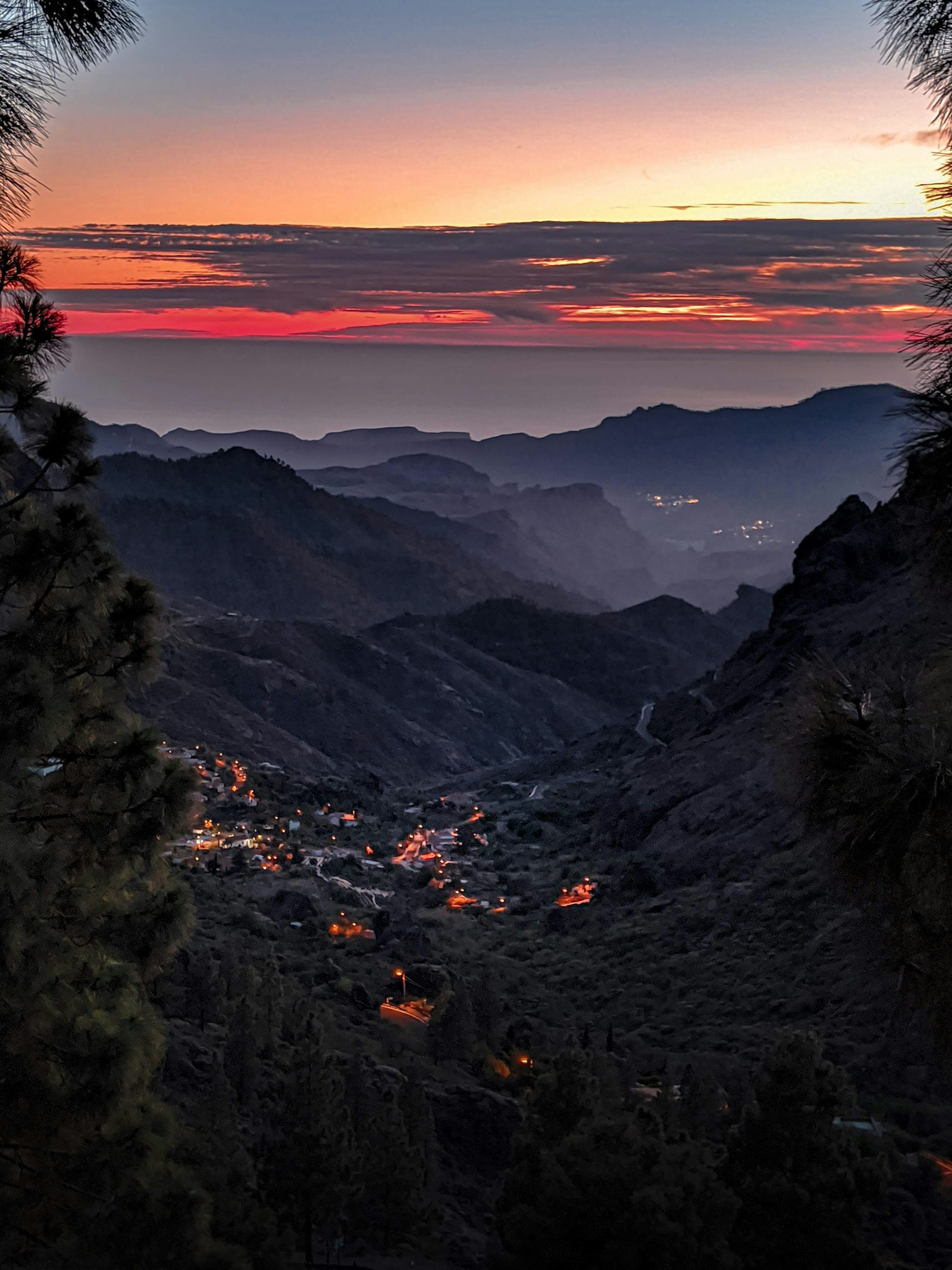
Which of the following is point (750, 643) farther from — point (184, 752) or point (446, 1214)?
point (446, 1214)

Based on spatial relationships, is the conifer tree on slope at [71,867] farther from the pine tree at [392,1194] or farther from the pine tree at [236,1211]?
the pine tree at [392,1194]

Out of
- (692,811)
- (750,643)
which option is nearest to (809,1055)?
(692,811)

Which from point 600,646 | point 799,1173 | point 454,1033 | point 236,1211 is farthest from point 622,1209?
point 600,646

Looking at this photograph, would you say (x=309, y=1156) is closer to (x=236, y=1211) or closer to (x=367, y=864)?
(x=236, y=1211)

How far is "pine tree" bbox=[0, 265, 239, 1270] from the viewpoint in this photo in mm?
10703

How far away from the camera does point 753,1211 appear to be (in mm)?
15844

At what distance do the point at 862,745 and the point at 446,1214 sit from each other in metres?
18.5

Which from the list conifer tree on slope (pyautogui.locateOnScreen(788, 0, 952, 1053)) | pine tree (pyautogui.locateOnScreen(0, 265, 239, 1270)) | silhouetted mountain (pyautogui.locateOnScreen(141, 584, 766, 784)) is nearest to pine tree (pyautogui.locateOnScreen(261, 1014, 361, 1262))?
pine tree (pyautogui.locateOnScreen(0, 265, 239, 1270))

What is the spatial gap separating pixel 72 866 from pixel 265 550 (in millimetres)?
160803

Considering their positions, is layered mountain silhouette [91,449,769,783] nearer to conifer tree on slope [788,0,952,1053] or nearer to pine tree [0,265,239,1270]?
pine tree [0,265,239,1270]

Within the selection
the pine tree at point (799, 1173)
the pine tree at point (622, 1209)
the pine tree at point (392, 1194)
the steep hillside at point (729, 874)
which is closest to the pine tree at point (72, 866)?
the pine tree at point (622, 1209)

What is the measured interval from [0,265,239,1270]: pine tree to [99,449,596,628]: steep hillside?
12829 centimetres

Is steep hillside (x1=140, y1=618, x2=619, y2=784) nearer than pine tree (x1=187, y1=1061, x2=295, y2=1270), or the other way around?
pine tree (x1=187, y1=1061, x2=295, y2=1270)

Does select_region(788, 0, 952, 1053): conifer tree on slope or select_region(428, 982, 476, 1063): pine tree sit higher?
select_region(788, 0, 952, 1053): conifer tree on slope
